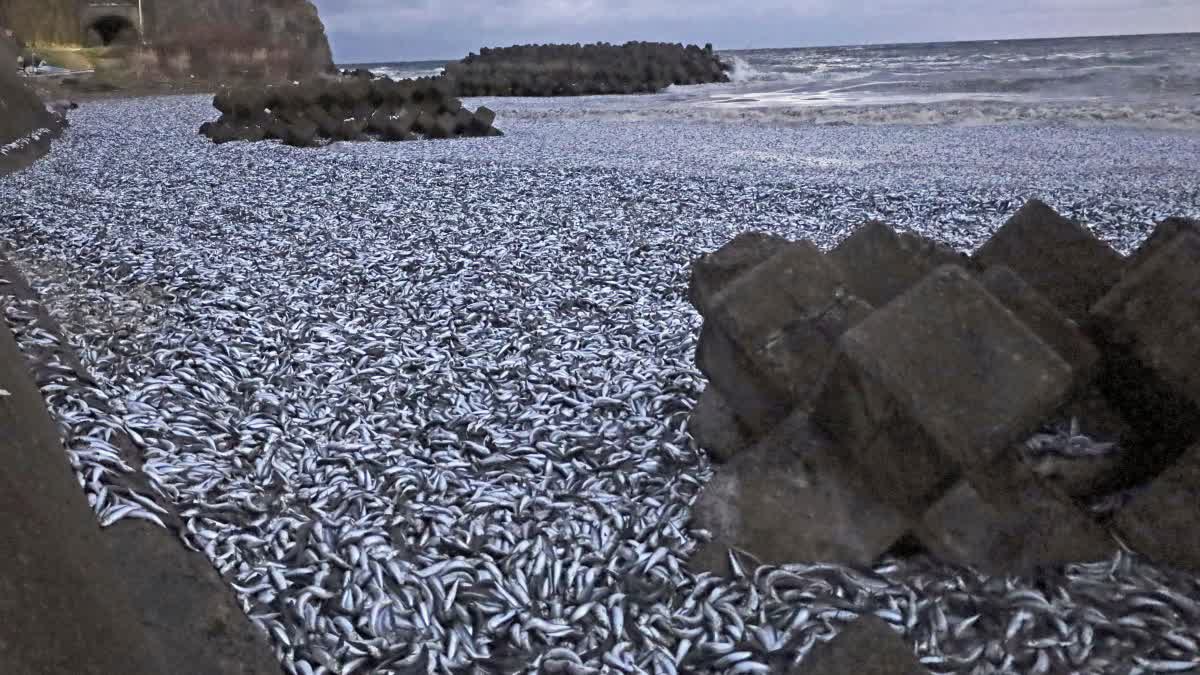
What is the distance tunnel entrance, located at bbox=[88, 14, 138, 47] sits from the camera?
127ft

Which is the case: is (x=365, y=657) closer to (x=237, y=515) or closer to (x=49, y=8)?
(x=237, y=515)

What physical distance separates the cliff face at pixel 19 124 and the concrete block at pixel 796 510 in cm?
1092

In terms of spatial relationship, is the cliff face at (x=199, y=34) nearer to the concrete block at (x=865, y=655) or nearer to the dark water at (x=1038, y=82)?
the dark water at (x=1038, y=82)

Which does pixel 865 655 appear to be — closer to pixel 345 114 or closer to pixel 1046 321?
pixel 1046 321

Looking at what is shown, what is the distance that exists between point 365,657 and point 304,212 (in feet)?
21.5

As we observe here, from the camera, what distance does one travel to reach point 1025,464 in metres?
2.43

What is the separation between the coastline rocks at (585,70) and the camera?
136 feet

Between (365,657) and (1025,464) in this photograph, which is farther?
(1025,464)

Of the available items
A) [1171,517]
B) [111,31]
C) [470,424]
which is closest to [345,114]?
[470,424]

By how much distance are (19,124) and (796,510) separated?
14.1 m

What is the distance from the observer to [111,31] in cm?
4003

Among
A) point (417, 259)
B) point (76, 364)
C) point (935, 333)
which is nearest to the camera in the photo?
point (935, 333)

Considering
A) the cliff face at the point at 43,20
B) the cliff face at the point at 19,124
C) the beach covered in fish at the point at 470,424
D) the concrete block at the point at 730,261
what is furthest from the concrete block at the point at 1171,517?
the cliff face at the point at 43,20

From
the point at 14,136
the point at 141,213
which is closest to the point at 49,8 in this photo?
the point at 14,136
